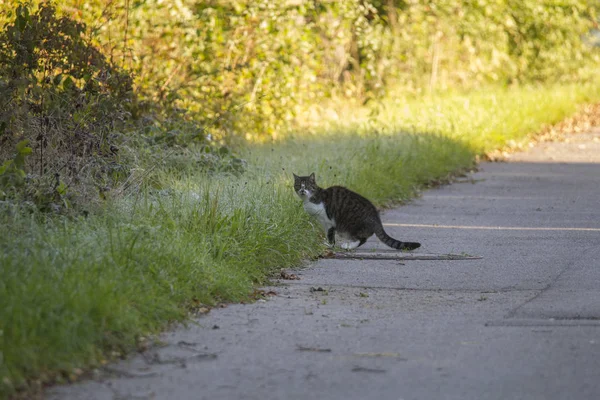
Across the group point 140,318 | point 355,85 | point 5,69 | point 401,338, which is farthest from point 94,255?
point 355,85

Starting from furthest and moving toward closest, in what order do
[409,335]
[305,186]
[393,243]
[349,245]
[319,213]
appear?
[305,186]
[319,213]
[349,245]
[393,243]
[409,335]

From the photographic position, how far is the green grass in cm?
561

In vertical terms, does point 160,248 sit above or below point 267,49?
below

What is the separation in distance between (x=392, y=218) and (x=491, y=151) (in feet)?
24.3

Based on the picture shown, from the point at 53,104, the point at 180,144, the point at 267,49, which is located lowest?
the point at 180,144

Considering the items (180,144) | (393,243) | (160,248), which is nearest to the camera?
(160,248)

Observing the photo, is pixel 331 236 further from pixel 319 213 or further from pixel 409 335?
pixel 409 335

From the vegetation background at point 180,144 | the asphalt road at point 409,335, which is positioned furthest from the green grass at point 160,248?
the asphalt road at point 409,335

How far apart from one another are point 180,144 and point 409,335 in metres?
6.62

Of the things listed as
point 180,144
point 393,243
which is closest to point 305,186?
point 393,243

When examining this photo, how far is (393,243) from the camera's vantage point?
10039mm

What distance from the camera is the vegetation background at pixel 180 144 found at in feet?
20.6

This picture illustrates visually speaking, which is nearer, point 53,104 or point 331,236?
point 53,104

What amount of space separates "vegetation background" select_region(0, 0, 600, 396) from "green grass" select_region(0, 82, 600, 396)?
0.02 meters
